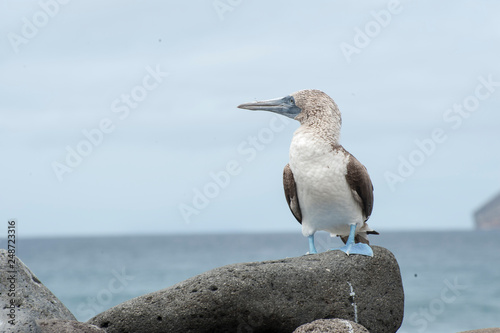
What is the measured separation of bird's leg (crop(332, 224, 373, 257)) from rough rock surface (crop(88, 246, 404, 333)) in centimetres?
8

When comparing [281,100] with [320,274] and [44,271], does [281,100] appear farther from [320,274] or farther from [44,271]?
[44,271]

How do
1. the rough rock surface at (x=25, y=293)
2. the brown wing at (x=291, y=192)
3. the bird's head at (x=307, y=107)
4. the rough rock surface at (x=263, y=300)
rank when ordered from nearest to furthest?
the rough rock surface at (x=263, y=300)
the rough rock surface at (x=25, y=293)
the bird's head at (x=307, y=107)
the brown wing at (x=291, y=192)

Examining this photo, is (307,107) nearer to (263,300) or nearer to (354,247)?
(354,247)

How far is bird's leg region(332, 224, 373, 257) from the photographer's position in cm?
694

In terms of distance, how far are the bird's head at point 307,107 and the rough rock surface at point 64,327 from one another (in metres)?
2.92

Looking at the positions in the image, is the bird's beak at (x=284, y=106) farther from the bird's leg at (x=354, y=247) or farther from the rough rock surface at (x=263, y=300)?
the rough rock surface at (x=263, y=300)

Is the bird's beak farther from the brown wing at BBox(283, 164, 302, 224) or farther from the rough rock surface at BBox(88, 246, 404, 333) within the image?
the rough rock surface at BBox(88, 246, 404, 333)

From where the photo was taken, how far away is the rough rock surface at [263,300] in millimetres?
6234

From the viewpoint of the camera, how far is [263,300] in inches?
249

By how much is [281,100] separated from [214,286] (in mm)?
2157

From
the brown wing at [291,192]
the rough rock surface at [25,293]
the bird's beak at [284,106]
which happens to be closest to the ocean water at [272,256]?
the brown wing at [291,192]

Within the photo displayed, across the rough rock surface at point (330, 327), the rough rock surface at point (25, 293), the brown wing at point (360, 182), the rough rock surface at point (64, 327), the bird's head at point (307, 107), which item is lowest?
the rough rock surface at point (330, 327)

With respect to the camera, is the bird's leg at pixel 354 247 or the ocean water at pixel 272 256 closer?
the bird's leg at pixel 354 247

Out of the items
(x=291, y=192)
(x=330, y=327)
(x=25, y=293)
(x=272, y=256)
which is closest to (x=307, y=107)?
(x=291, y=192)
